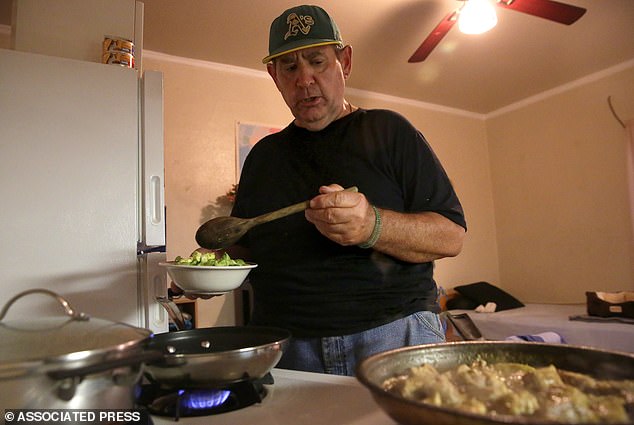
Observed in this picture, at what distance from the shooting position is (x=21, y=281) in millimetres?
1139

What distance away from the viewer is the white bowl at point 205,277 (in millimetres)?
868

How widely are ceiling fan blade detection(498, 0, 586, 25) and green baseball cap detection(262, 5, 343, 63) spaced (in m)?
1.33

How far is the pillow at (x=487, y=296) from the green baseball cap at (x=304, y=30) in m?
3.01

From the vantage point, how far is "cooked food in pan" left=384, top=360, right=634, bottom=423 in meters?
0.44

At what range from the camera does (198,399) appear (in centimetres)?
66

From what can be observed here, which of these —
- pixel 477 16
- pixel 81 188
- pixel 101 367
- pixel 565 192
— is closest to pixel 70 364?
pixel 101 367

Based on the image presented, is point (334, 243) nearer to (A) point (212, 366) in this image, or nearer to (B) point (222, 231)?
(B) point (222, 231)

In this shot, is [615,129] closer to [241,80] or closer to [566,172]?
[566,172]

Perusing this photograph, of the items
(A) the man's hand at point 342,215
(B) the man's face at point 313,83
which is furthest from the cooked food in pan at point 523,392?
(B) the man's face at point 313,83

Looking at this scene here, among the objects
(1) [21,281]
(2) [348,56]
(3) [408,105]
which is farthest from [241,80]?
(1) [21,281]

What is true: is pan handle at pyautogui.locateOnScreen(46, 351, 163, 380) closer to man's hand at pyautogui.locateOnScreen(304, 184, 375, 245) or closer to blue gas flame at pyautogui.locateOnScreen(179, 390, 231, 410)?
blue gas flame at pyautogui.locateOnScreen(179, 390, 231, 410)

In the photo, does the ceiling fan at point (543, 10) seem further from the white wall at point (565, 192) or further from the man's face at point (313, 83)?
the white wall at point (565, 192)

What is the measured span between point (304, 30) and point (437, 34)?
1.42 meters

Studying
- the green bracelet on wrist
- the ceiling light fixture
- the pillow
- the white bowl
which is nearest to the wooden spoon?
the white bowl
